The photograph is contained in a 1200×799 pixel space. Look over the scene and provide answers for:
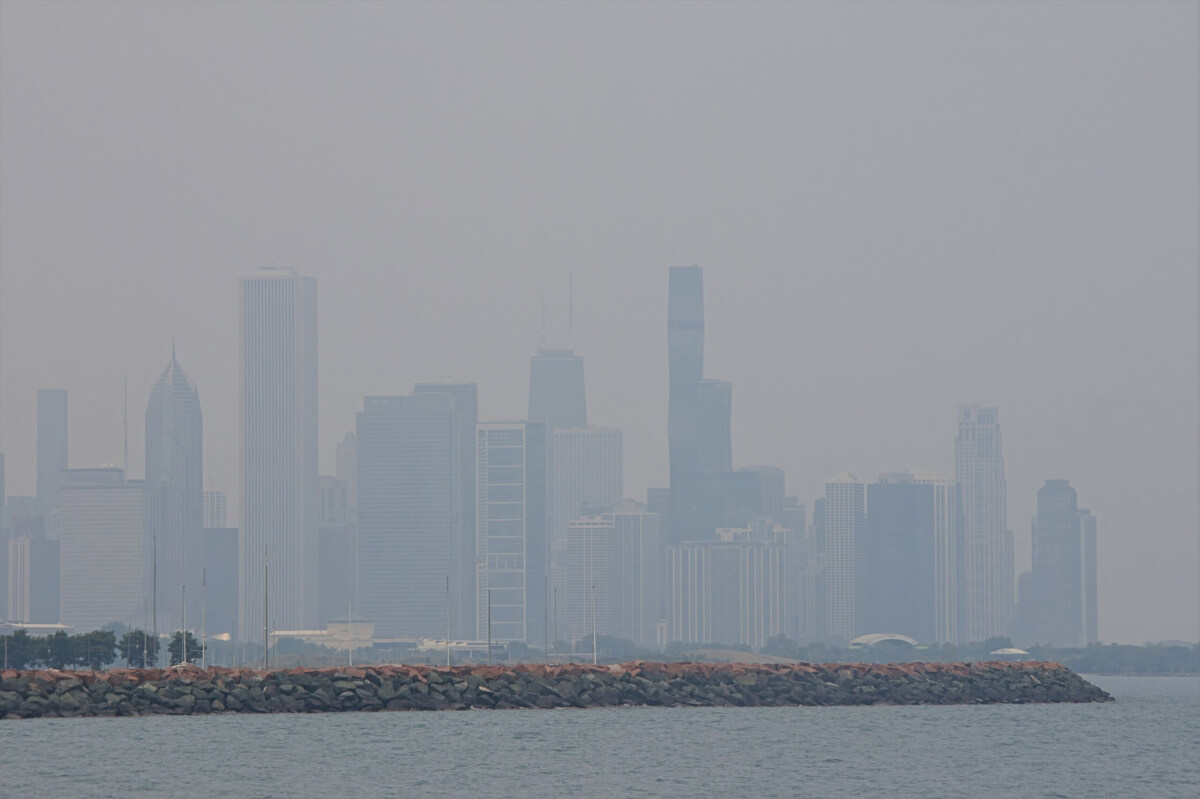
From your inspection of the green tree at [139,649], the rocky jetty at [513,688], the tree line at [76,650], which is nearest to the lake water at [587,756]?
the rocky jetty at [513,688]

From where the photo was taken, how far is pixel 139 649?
13288 cm

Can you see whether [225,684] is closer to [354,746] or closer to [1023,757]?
[354,746]

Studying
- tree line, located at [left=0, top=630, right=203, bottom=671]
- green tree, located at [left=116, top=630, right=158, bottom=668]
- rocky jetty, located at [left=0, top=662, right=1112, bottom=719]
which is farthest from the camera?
green tree, located at [left=116, top=630, right=158, bottom=668]

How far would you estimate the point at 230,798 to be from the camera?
5900 centimetres

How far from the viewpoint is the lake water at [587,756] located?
63.1m

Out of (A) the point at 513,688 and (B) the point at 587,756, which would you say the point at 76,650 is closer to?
(A) the point at 513,688

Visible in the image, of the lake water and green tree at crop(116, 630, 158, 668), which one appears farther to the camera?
green tree at crop(116, 630, 158, 668)

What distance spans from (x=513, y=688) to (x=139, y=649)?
46.9 meters

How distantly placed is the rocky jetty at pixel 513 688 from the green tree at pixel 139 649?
30.5 metres

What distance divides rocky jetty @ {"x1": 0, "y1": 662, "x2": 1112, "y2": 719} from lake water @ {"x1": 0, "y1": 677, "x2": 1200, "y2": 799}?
124 cm

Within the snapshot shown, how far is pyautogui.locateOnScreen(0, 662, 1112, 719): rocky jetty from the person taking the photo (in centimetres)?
8512

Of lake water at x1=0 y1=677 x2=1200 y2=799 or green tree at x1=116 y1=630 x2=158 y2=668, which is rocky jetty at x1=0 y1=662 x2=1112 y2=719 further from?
green tree at x1=116 y1=630 x2=158 y2=668

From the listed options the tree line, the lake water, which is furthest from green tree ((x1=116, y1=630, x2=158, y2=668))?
the lake water

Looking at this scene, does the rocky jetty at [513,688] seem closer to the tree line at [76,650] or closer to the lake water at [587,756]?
the lake water at [587,756]
